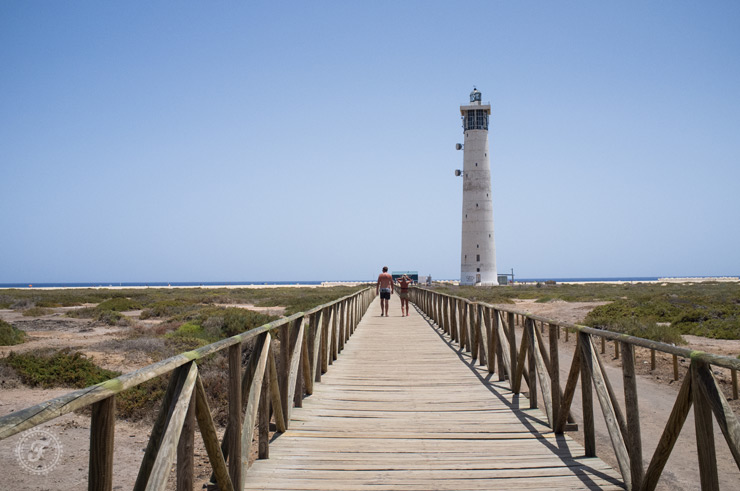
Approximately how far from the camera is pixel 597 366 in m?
4.69

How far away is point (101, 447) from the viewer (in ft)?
7.21

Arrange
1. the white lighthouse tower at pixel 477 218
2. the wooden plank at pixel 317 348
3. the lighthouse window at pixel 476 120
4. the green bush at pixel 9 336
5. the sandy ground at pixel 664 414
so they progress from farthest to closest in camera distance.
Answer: the lighthouse window at pixel 476 120
the white lighthouse tower at pixel 477 218
the green bush at pixel 9 336
the wooden plank at pixel 317 348
the sandy ground at pixel 664 414

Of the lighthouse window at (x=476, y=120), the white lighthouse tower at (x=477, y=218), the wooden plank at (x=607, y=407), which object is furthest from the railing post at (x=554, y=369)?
the lighthouse window at (x=476, y=120)

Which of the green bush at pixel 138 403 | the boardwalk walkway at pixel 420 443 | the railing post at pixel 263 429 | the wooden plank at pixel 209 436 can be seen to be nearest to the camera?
the wooden plank at pixel 209 436

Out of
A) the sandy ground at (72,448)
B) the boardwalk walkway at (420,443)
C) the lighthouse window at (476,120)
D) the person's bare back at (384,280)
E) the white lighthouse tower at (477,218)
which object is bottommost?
the sandy ground at (72,448)

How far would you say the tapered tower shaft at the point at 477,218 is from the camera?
52125 mm

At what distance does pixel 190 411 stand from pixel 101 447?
878 mm

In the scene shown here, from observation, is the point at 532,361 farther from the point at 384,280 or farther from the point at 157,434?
the point at 384,280

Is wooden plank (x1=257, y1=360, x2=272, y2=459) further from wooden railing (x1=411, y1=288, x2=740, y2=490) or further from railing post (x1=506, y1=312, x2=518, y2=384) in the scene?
railing post (x1=506, y1=312, x2=518, y2=384)

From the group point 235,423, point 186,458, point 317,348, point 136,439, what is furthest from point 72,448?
point 186,458

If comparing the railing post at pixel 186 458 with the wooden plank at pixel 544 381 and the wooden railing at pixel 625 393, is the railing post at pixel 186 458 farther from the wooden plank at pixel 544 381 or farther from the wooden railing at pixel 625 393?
the wooden plank at pixel 544 381

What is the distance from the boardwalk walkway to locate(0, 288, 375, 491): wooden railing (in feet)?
1.18

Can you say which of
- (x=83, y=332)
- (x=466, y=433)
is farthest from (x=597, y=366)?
(x=83, y=332)

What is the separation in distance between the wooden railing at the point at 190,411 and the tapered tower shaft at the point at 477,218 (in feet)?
154
